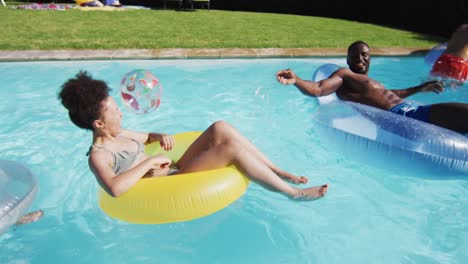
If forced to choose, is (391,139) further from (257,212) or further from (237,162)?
(237,162)

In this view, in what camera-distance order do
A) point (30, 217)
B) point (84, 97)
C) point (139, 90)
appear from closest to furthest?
point (84, 97), point (30, 217), point (139, 90)

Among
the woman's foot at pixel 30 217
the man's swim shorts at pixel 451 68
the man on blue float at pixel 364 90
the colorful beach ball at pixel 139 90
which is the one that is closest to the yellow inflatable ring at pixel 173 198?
the woman's foot at pixel 30 217

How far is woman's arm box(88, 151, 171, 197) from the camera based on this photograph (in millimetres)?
2418

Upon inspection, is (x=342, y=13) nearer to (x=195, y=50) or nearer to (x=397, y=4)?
(x=397, y=4)

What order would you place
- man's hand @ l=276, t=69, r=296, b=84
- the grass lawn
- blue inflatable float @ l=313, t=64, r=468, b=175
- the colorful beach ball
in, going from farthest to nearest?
the grass lawn < man's hand @ l=276, t=69, r=296, b=84 < the colorful beach ball < blue inflatable float @ l=313, t=64, r=468, b=175

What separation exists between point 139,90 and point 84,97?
3.10ft

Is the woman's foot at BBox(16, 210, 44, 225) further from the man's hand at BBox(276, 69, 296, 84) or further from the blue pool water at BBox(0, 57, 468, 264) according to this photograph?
the man's hand at BBox(276, 69, 296, 84)

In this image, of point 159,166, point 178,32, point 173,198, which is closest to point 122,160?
point 159,166

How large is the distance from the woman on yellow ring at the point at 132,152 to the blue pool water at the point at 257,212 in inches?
20.9

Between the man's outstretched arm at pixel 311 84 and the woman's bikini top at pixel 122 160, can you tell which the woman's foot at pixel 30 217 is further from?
the man's outstretched arm at pixel 311 84

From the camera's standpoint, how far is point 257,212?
3.44 meters

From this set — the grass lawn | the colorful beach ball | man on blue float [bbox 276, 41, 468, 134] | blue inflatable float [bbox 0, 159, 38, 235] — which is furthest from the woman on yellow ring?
the grass lawn

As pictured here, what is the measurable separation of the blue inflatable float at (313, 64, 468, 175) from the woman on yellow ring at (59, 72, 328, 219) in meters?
0.89

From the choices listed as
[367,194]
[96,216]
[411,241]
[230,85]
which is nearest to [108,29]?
[230,85]
